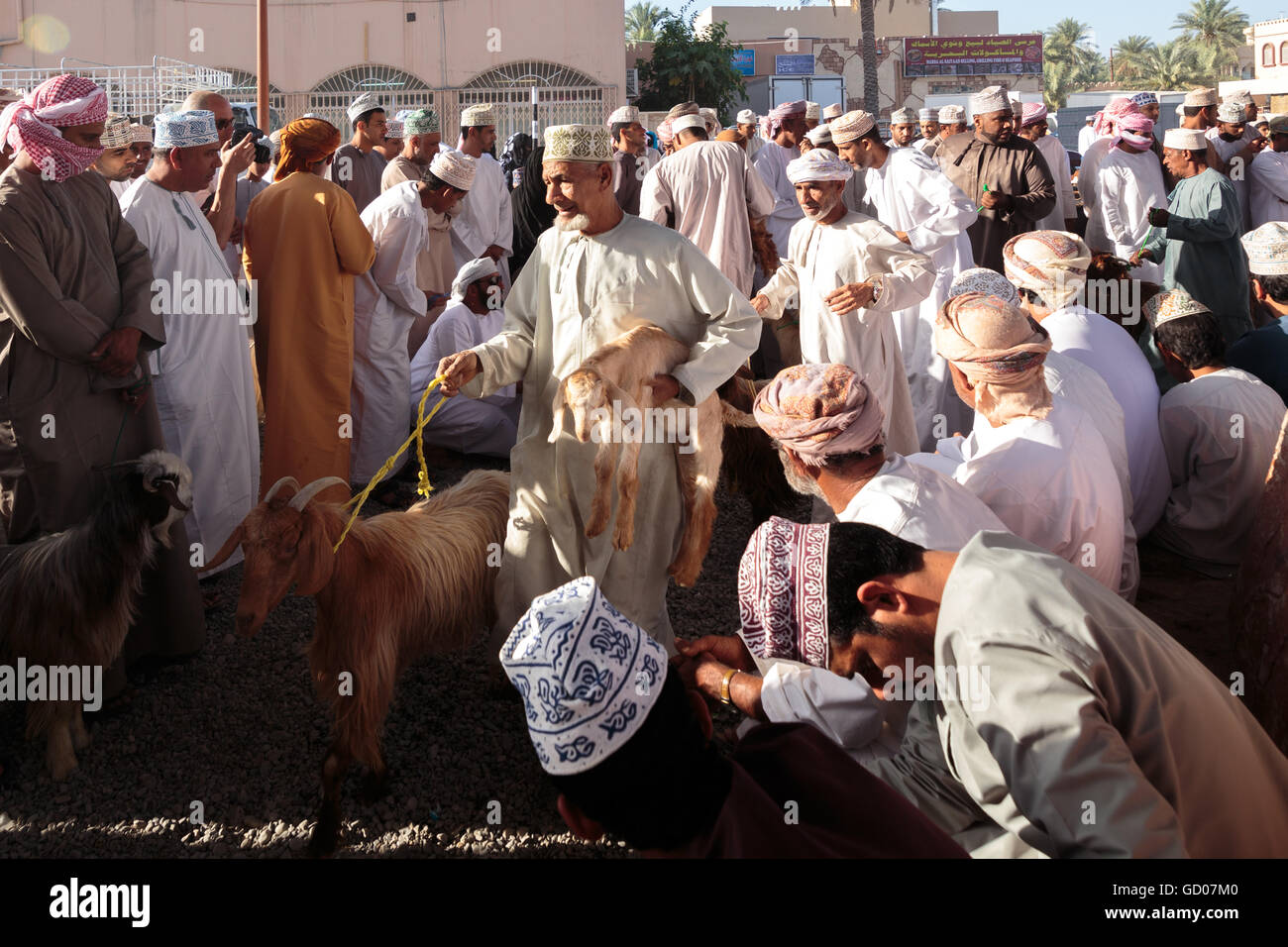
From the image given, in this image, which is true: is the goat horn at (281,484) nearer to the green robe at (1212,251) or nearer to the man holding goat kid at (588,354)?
the man holding goat kid at (588,354)

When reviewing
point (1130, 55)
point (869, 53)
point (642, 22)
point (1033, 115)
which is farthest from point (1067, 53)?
point (1033, 115)

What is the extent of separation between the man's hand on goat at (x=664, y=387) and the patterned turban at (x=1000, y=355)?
92cm

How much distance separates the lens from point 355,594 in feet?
11.9

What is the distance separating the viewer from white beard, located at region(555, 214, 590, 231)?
3.80 m

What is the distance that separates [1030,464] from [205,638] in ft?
10.9

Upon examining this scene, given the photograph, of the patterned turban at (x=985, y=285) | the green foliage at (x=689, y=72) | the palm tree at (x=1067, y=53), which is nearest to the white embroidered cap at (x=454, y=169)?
the patterned turban at (x=985, y=285)

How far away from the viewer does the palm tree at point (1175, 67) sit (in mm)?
A: 60219

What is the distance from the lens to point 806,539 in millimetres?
2348

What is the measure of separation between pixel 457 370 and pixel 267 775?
1510mm

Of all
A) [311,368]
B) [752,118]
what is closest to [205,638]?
[311,368]

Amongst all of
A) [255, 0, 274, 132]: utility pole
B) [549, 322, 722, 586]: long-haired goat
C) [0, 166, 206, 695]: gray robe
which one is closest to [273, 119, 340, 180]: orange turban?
[0, 166, 206, 695]: gray robe

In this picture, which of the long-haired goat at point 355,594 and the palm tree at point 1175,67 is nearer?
the long-haired goat at point 355,594

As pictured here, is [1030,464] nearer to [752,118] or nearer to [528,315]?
[528,315]

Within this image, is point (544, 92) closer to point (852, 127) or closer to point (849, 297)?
point (852, 127)
